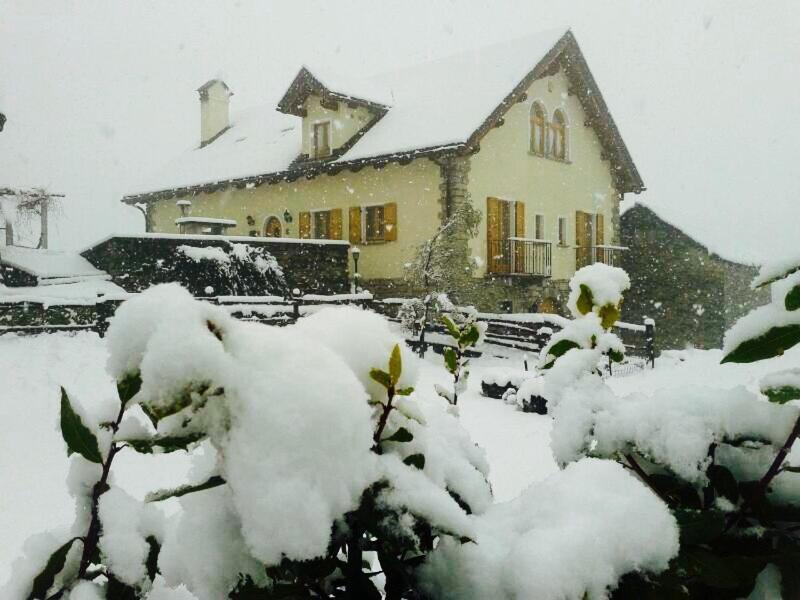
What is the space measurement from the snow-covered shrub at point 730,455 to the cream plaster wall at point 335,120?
16474mm

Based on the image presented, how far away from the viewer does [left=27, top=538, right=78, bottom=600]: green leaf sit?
58 cm

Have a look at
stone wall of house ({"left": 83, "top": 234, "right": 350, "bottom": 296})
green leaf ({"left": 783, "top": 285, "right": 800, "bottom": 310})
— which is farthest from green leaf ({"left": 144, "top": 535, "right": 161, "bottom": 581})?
stone wall of house ({"left": 83, "top": 234, "right": 350, "bottom": 296})

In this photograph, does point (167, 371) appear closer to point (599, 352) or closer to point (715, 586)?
point (715, 586)

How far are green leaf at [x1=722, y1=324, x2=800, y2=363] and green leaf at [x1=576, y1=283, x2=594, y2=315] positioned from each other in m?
0.31

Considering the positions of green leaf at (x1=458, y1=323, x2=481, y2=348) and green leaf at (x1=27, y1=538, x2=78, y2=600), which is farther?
green leaf at (x1=458, y1=323, x2=481, y2=348)

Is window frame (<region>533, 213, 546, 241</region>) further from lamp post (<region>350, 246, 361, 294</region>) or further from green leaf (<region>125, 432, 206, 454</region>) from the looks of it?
green leaf (<region>125, 432, 206, 454</region>)

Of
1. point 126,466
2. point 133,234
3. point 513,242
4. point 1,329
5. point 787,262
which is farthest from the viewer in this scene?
point 513,242

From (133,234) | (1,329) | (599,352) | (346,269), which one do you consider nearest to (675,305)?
(346,269)

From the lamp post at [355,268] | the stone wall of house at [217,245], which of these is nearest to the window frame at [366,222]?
the lamp post at [355,268]

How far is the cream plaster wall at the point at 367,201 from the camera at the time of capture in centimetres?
1524

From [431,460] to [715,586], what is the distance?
0.95 ft

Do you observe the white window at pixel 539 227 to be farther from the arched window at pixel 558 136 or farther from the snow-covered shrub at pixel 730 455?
the snow-covered shrub at pixel 730 455

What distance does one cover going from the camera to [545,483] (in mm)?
659

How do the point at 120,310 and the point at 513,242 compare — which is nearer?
the point at 120,310
